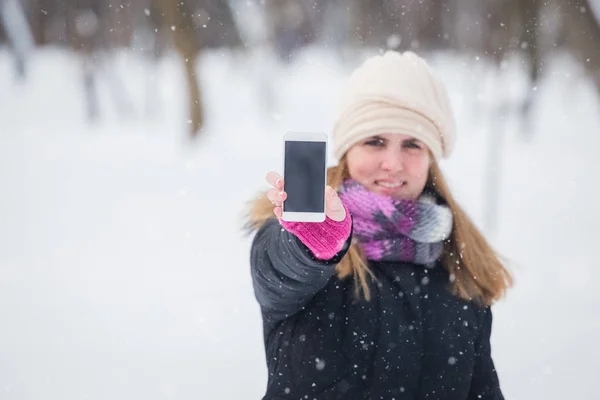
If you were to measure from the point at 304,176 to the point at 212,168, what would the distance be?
8.12 m

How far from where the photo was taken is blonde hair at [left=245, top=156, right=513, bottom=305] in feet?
7.72

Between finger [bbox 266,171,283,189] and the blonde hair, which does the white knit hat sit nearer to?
the blonde hair

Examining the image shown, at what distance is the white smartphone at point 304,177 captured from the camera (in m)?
1.65

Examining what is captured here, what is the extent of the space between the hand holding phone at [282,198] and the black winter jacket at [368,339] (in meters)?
0.30

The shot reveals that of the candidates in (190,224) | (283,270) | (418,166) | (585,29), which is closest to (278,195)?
(283,270)

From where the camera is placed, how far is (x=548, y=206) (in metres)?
8.07

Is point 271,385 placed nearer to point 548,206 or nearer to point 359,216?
point 359,216

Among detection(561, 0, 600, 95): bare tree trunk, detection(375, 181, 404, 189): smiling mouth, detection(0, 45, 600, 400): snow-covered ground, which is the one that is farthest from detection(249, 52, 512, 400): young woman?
detection(561, 0, 600, 95): bare tree trunk

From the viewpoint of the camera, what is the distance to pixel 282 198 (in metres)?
1.65

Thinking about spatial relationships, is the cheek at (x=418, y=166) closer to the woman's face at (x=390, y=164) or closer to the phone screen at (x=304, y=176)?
the woman's face at (x=390, y=164)

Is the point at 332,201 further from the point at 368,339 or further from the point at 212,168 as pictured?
the point at 212,168

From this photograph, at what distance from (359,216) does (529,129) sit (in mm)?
9675


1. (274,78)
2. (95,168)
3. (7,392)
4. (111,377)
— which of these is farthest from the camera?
(274,78)

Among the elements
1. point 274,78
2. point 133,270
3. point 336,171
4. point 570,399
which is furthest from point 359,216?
point 274,78
